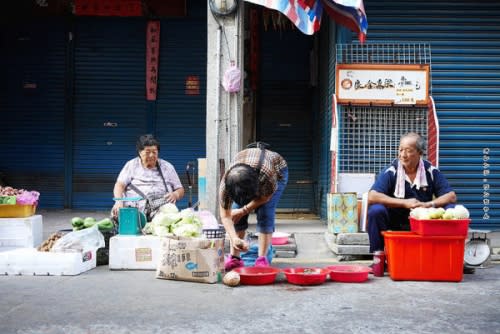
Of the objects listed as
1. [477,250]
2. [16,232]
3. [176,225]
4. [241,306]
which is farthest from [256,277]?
[16,232]

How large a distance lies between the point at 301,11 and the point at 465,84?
8.96 feet

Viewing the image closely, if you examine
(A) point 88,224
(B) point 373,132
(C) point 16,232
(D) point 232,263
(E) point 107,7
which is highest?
(E) point 107,7

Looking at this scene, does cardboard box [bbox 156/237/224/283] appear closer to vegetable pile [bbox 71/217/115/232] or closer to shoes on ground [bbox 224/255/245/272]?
shoes on ground [bbox 224/255/245/272]

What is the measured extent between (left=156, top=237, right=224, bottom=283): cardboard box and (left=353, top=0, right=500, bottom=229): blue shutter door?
14.8 feet

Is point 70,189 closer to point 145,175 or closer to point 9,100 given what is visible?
point 9,100

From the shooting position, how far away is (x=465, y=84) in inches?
317

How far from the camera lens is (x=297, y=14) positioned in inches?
276

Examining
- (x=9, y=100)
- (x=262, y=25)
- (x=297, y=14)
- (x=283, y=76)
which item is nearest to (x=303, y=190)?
(x=283, y=76)

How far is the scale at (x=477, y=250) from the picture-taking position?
5.64m

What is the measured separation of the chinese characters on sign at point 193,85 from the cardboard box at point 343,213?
16.0 feet

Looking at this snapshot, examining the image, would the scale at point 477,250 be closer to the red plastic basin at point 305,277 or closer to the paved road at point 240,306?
the paved road at point 240,306

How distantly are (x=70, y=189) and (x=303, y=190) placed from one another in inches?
176

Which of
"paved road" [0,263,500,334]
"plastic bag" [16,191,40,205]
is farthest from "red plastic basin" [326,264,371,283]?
"plastic bag" [16,191,40,205]

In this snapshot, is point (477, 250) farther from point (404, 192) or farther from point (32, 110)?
point (32, 110)
